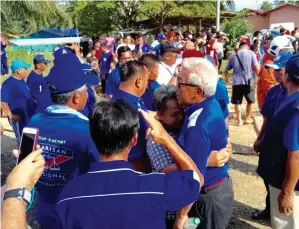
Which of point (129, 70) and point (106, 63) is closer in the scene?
point (129, 70)

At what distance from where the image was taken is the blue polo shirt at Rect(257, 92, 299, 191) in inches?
100

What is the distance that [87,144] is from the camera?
7.10 feet

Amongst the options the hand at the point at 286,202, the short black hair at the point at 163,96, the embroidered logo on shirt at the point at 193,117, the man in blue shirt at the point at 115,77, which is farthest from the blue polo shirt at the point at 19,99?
the hand at the point at 286,202

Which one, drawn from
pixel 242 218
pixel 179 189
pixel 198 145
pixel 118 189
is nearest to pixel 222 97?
pixel 242 218

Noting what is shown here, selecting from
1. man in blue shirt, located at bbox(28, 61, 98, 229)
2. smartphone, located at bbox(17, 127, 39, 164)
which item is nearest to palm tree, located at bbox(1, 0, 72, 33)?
man in blue shirt, located at bbox(28, 61, 98, 229)

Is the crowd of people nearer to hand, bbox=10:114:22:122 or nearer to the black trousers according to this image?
the black trousers

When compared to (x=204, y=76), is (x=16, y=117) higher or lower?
lower

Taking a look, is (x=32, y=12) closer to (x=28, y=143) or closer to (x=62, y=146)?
(x=62, y=146)

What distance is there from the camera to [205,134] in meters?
2.16

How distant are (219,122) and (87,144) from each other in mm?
823

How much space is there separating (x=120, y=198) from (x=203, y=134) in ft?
2.68

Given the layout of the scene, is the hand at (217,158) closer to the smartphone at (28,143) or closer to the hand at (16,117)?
the smartphone at (28,143)

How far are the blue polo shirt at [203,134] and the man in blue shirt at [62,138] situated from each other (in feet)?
1.83

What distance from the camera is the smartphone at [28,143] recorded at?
1.70 metres
